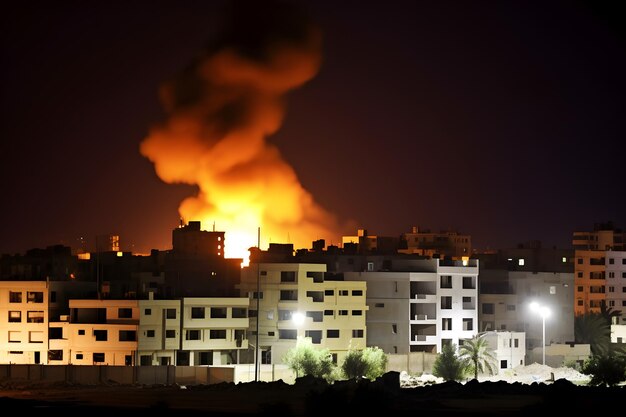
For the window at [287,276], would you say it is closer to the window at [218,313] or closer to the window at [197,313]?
the window at [218,313]

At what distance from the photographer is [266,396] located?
191ft

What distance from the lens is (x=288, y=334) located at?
250ft

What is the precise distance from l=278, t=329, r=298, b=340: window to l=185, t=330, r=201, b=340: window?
4639 mm

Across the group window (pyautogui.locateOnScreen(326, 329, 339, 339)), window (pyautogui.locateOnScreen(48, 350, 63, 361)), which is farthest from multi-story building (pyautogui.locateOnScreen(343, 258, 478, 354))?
window (pyautogui.locateOnScreen(48, 350, 63, 361))

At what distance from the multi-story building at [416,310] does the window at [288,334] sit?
546 cm

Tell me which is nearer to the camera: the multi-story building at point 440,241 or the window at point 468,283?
the window at point 468,283

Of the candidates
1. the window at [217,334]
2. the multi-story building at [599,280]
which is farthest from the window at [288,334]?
the multi-story building at [599,280]

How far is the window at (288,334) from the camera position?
75875 millimetres

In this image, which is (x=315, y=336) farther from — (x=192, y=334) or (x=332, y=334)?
(x=192, y=334)

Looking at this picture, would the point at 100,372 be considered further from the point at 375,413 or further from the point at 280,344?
the point at 375,413

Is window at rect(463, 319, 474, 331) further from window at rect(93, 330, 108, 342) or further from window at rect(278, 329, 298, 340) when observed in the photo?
window at rect(93, 330, 108, 342)

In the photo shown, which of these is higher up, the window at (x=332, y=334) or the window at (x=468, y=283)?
the window at (x=468, y=283)

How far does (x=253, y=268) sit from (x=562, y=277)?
2000cm

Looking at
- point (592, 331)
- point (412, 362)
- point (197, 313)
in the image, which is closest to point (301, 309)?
point (412, 362)
